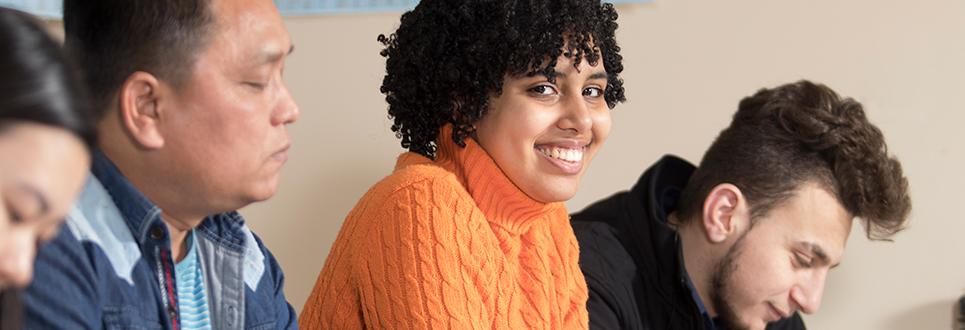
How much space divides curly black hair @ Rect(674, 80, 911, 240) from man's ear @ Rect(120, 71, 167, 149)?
1310 mm

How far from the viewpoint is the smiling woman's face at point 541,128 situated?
1.12 meters

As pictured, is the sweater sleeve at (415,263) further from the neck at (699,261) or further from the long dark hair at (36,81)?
the neck at (699,261)

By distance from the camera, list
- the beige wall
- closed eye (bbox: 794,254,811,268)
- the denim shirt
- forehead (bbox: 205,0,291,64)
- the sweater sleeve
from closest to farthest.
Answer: the denim shirt
forehead (bbox: 205,0,291,64)
the sweater sleeve
closed eye (bbox: 794,254,811,268)
the beige wall

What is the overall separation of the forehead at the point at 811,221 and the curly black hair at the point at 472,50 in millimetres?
709


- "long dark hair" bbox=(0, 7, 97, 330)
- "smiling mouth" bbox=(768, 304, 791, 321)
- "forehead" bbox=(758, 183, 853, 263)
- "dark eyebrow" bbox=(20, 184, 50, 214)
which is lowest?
"smiling mouth" bbox=(768, 304, 791, 321)

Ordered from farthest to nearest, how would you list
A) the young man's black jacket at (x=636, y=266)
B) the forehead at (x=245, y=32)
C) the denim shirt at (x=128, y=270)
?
the young man's black jacket at (x=636, y=266), the forehead at (x=245, y=32), the denim shirt at (x=128, y=270)

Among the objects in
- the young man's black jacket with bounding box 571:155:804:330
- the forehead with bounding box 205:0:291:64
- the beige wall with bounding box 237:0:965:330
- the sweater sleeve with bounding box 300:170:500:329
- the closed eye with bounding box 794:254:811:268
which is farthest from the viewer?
the beige wall with bounding box 237:0:965:330

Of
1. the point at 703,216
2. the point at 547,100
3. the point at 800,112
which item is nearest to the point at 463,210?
the point at 547,100

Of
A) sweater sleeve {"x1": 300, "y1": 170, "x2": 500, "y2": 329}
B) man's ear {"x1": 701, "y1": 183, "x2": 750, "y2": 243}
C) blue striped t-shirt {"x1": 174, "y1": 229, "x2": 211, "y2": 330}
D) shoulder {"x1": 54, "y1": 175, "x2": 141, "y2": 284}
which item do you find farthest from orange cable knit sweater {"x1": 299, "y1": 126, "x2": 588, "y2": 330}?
man's ear {"x1": 701, "y1": 183, "x2": 750, "y2": 243}

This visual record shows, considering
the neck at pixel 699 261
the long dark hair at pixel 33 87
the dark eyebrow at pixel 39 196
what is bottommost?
the neck at pixel 699 261

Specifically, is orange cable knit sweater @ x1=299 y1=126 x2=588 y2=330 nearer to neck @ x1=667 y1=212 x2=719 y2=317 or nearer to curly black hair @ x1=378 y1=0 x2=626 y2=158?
curly black hair @ x1=378 y1=0 x2=626 y2=158

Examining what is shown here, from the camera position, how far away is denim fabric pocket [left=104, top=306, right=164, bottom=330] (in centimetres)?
73

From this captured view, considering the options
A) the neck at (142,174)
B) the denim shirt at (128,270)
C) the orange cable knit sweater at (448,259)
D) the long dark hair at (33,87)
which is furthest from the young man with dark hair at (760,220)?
the long dark hair at (33,87)

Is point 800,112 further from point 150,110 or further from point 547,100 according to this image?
point 150,110
